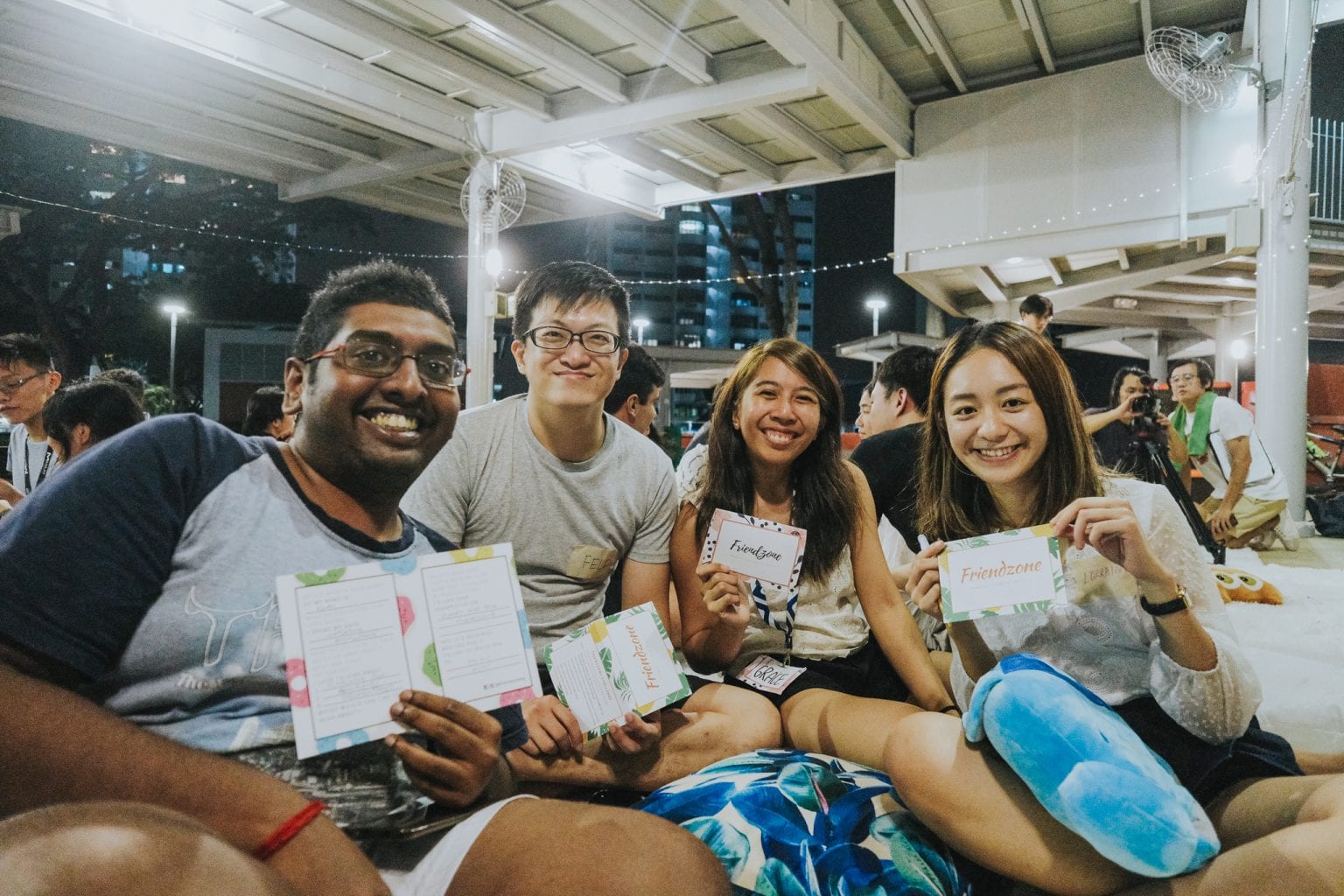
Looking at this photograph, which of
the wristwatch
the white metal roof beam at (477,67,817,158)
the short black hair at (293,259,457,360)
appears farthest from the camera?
the white metal roof beam at (477,67,817,158)

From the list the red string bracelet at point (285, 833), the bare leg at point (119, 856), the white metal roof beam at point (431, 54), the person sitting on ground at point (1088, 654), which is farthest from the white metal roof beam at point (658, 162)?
the bare leg at point (119, 856)

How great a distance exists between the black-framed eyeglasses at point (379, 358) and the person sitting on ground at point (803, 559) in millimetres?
1111

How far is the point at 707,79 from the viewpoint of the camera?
21.3 ft

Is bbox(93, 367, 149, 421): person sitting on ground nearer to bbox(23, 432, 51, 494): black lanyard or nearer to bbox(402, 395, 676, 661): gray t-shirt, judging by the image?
bbox(23, 432, 51, 494): black lanyard

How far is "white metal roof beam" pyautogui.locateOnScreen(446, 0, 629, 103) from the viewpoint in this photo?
569cm

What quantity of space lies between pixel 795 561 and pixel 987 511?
1.66 ft

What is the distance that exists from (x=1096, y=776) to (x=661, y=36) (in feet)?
19.6

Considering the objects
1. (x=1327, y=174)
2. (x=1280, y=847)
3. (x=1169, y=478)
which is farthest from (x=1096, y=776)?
(x=1327, y=174)

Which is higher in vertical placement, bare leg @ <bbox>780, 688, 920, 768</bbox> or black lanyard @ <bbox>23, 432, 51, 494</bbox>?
black lanyard @ <bbox>23, 432, 51, 494</bbox>

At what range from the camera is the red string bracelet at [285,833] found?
3.45 ft

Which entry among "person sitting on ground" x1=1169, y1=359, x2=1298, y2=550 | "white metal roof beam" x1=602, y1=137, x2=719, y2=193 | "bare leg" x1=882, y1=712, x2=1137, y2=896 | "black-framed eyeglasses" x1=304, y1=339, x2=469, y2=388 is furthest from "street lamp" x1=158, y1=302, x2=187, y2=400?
"bare leg" x1=882, y1=712, x2=1137, y2=896

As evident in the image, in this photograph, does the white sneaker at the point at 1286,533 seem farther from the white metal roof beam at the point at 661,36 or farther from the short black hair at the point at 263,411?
the short black hair at the point at 263,411

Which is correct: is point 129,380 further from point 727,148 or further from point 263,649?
point 727,148

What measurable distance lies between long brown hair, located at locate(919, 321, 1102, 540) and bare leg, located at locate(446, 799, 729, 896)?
1125 mm
